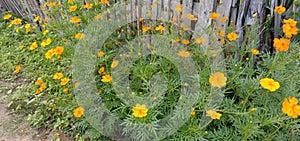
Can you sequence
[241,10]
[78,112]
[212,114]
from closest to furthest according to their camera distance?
[212,114] → [78,112] → [241,10]

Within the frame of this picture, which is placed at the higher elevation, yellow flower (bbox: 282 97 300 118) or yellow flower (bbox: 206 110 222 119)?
yellow flower (bbox: 282 97 300 118)

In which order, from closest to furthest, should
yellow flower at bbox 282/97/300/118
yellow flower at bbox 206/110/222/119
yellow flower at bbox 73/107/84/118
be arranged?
yellow flower at bbox 282/97/300/118
yellow flower at bbox 206/110/222/119
yellow flower at bbox 73/107/84/118

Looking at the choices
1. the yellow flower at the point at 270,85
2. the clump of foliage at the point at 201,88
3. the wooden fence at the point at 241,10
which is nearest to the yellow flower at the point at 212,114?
the clump of foliage at the point at 201,88

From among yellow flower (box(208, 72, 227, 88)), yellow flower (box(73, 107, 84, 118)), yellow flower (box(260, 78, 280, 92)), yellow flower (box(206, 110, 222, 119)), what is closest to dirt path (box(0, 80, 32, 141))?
yellow flower (box(73, 107, 84, 118))

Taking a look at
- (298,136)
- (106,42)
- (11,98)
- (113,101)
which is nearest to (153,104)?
(113,101)

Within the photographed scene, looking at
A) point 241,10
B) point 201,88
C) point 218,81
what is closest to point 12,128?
point 201,88

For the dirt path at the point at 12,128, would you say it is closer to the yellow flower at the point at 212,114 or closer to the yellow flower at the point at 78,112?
the yellow flower at the point at 78,112

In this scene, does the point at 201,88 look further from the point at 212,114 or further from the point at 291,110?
the point at 291,110

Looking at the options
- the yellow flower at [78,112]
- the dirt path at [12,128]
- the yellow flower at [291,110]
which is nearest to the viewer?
the yellow flower at [291,110]

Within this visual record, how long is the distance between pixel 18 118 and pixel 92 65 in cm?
116

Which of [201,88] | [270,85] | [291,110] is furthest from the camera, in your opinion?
[201,88]

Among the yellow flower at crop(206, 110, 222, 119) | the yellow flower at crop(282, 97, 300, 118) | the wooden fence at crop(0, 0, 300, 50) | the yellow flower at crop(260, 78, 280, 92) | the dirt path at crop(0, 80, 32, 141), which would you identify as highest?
the wooden fence at crop(0, 0, 300, 50)

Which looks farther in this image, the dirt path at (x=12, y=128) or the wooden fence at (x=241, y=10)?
the dirt path at (x=12, y=128)

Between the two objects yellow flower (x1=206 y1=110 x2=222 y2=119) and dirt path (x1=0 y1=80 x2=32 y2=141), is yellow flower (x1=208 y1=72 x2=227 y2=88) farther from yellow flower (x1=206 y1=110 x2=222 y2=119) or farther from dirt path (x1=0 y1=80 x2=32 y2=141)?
dirt path (x1=0 y1=80 x2=32 y2=141)
